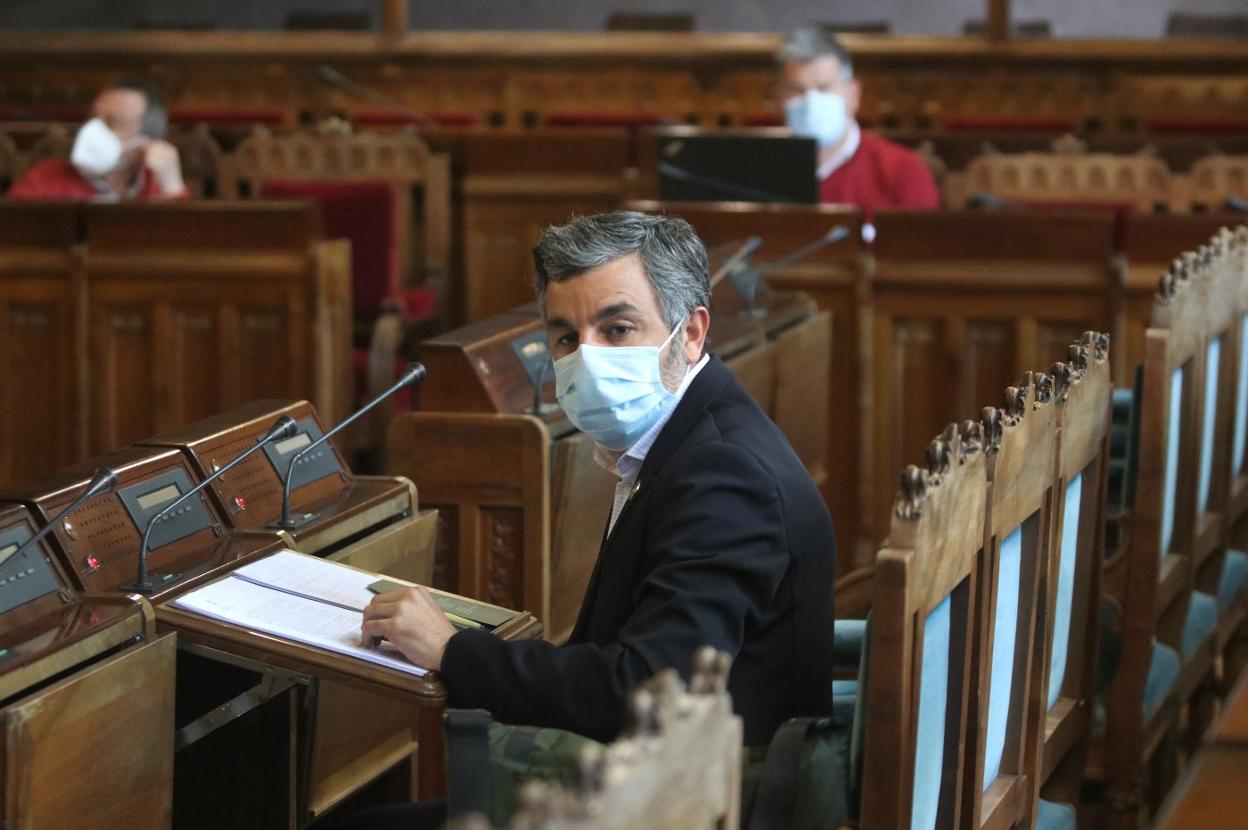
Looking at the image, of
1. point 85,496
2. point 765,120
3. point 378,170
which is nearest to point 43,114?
point 378,170

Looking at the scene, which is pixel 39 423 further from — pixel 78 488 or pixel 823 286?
pixel 78 488

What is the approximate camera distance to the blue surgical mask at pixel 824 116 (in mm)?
5398

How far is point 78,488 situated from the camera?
2043 mm

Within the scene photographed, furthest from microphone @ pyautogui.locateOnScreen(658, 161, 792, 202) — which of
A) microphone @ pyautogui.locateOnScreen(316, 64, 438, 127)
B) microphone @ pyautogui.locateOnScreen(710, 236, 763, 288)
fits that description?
microphone @ pyautogui.locateOnScreen(316, 64, 438, 127)

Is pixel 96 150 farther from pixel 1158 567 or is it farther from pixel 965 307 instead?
pixel 1158 567

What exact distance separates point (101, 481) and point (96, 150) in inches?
144

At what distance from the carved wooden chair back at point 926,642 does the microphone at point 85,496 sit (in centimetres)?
88

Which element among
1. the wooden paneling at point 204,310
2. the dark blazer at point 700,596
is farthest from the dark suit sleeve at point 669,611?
the wooden paneling at point 204,310

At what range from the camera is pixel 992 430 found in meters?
1.92

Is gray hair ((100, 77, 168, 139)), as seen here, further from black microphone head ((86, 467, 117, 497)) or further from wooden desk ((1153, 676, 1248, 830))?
wooden desk ((1153, 676, 1248, 830))

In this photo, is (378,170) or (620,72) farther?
(620,72)

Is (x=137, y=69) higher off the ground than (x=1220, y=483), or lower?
higher

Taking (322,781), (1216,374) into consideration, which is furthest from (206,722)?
(1216,374)

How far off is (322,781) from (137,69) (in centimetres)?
709
